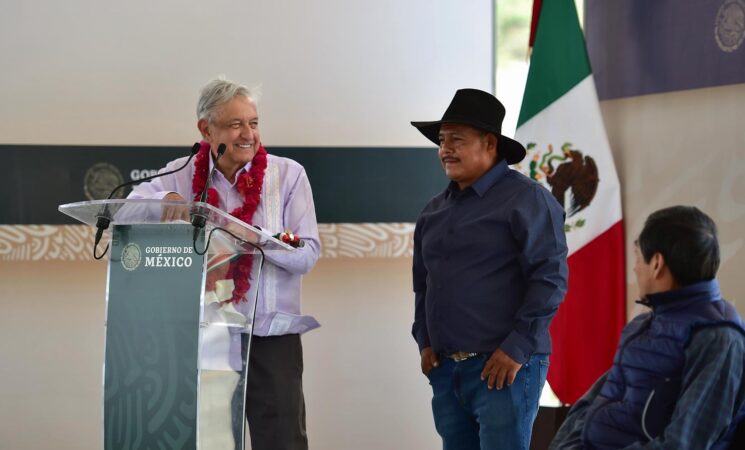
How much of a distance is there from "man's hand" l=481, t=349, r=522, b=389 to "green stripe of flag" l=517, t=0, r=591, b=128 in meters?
1.36

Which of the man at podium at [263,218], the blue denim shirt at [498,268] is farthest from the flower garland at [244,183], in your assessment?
the blue denim shirt at [498,268]

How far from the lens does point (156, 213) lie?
218cm

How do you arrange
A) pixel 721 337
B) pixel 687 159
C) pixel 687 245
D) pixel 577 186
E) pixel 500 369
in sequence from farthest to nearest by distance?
pixel 577 186
pixel 687 159
pixel 500 369
pixel 687 245
pixel 721 337

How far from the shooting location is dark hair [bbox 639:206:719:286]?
2012 millimetres

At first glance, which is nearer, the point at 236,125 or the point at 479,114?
the point at 479,114

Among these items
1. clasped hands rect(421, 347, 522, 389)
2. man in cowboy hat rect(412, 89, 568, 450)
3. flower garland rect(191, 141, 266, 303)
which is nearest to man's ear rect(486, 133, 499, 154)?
man in cowboy hat rect(412, 89, 568, 450)

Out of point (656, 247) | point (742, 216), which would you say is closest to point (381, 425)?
point (742, 216)

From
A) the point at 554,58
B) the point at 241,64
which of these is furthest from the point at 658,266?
the point at 241,64

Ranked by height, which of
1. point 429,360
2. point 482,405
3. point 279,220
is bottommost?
point 482,405

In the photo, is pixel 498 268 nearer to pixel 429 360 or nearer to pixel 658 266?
pixel 429 360

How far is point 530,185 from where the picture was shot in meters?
2.50

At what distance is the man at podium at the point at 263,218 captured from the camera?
269 cm

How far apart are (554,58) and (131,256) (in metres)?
1.98

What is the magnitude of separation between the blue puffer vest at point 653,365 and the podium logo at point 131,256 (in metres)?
1.15
